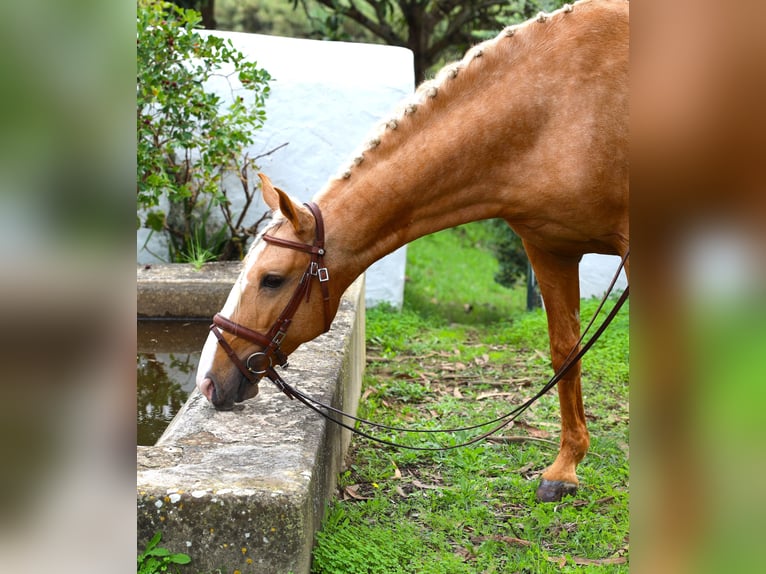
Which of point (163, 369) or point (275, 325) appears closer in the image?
point (275, 325)

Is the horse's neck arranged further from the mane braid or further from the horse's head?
the horse's head

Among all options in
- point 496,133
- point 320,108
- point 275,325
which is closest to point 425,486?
point 275,325

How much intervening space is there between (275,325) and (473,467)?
148cm

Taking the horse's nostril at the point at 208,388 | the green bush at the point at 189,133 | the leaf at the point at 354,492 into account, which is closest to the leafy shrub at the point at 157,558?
the horse's nostril at the point at 208,388

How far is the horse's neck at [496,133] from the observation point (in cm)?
309

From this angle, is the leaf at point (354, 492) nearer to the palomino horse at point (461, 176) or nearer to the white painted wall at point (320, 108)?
the palomino horse at point (461, 176)

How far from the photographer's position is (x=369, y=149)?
3174mm

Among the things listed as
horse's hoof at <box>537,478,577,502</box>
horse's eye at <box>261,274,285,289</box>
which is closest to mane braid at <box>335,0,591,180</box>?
horse's eye at <box>261,274,285,289</box>

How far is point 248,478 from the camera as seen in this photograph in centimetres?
255

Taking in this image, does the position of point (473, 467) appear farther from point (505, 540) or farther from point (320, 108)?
point (320, 108)
